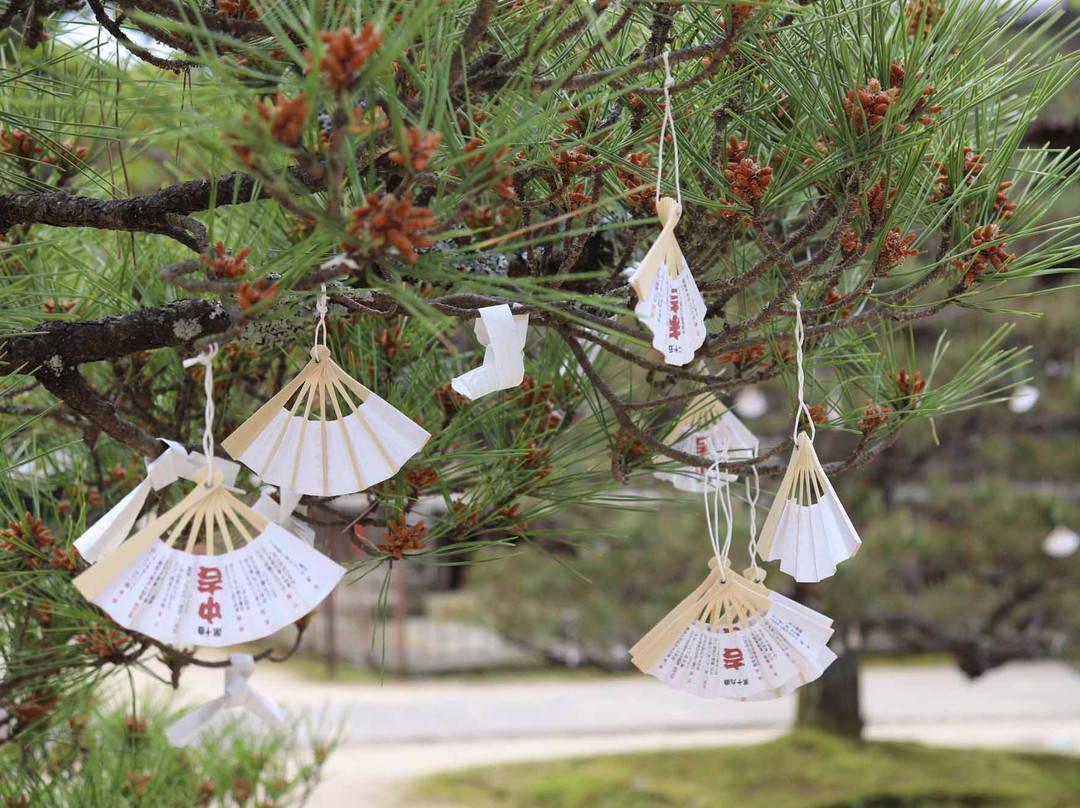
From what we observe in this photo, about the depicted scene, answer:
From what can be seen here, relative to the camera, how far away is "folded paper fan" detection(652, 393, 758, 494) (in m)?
0.69

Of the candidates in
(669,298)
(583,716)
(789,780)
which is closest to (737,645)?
(669,298)

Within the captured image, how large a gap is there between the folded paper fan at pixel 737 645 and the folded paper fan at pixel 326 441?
0.17 m

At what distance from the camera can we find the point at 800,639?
0.54 m

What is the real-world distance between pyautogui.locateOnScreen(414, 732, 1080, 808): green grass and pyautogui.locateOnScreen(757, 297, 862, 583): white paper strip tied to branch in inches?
69.9

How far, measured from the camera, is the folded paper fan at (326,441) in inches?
18.9

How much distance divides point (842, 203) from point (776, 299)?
0.06m

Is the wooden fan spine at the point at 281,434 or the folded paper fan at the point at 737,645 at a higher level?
the wooden fan spine at the point at 281,434

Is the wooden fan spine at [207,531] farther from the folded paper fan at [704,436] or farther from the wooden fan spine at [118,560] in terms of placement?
the folded paper fan at [704,436]

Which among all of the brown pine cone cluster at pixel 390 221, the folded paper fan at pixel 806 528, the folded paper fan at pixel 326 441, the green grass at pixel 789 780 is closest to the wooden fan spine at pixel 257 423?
the folded paper fan at pixel 326 441

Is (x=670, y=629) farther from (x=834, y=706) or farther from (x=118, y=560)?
(x=834, y=706)

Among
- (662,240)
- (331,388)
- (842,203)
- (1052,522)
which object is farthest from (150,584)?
(1052,522)

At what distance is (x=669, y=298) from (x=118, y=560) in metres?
0.25

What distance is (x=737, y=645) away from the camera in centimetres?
55

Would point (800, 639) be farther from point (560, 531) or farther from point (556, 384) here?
point (556, 384)
